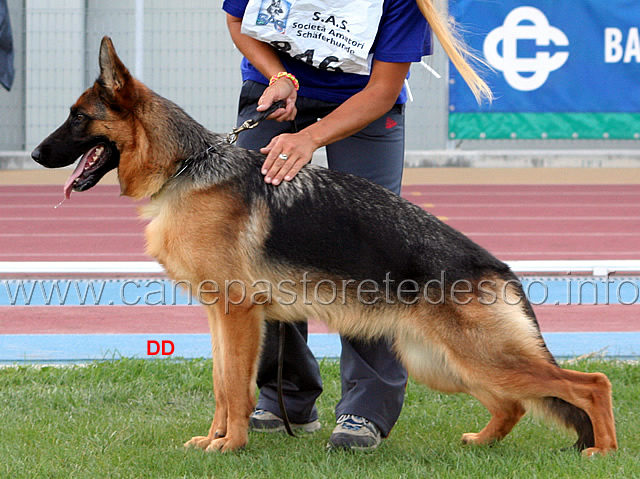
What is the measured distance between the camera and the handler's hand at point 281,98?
3697 mm

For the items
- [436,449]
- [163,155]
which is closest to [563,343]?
[436,449]

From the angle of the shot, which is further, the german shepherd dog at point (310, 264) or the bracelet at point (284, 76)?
the bracelet at point (284, 76)

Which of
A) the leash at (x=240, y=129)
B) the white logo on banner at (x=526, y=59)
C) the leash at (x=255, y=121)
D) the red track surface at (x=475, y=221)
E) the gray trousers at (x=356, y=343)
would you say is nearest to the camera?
the leash at (x=240, y=129)

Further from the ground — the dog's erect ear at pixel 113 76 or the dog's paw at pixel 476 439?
the dog's erect ear at pixel 113 76

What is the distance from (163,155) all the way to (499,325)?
1.59 meters

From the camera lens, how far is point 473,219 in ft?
37.0

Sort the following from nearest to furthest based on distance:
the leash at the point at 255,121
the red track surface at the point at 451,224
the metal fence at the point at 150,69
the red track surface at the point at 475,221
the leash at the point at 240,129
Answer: the leash at the point at 240,129 < the leash at the point at 255,121 < the red track surface at the point at 451,224 < the red track surface at the point at 475,221 < the metal fence at the point at 150,69

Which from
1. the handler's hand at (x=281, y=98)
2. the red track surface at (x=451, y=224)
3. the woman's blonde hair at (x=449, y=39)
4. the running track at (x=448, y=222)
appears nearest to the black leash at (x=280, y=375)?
the handler's hand at (x=281, y=98)

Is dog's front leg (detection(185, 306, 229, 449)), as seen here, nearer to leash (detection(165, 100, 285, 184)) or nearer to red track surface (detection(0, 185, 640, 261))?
leash (detection(165, 100, 285, 184))

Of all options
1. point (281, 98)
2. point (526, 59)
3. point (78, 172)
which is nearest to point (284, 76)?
point (281, 98)

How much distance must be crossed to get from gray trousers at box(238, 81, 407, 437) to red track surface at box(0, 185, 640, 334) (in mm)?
2053

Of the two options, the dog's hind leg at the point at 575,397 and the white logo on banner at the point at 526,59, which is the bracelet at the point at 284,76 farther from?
the white logo on banner at the point at 526,59

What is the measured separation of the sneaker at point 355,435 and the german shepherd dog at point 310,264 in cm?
40

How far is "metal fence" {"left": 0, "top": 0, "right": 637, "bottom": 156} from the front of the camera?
52.4 feet
